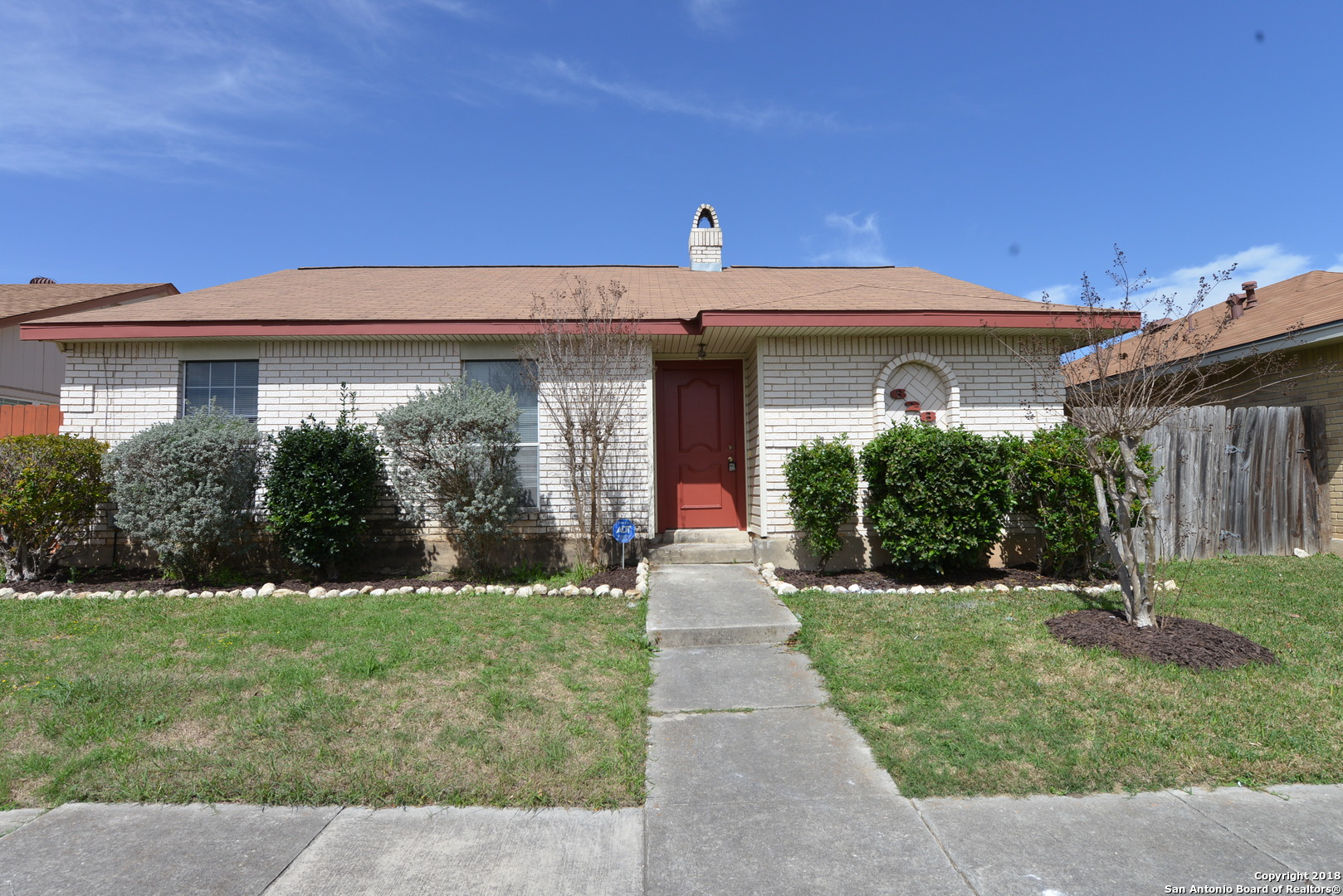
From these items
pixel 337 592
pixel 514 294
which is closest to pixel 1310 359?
pixel 514 294

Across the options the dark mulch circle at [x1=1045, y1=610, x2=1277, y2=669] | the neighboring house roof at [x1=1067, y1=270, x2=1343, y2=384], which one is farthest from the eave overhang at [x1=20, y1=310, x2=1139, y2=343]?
the dark mulch circle at [x1=1045, y1=610, x2=1277, y2=669]

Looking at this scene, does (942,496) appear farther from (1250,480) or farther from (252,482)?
(252,482)

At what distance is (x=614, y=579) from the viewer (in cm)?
712

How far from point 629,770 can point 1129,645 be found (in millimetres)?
3330

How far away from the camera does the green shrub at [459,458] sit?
6957 millimetres

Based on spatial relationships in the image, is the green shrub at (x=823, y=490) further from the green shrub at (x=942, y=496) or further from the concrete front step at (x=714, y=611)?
the concrete front step at (x=714, y=611)

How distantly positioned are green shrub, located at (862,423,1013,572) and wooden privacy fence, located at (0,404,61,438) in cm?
925

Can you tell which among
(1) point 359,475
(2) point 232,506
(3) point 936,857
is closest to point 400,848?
(3) point 936,857

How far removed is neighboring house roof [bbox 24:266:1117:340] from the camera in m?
7.61

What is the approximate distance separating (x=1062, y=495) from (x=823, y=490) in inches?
86.8

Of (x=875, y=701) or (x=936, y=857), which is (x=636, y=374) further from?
(x=936, y=857)

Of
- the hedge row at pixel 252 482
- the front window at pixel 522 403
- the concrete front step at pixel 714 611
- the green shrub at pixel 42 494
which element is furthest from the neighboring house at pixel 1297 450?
the green shrub at pixel 42 494

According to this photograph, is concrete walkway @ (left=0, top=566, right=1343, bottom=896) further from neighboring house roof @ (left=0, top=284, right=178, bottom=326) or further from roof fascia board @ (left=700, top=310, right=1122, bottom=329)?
neighboring house roof @ (left=0, top=284, right=178, bottom=326)

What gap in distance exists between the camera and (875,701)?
158 inches
